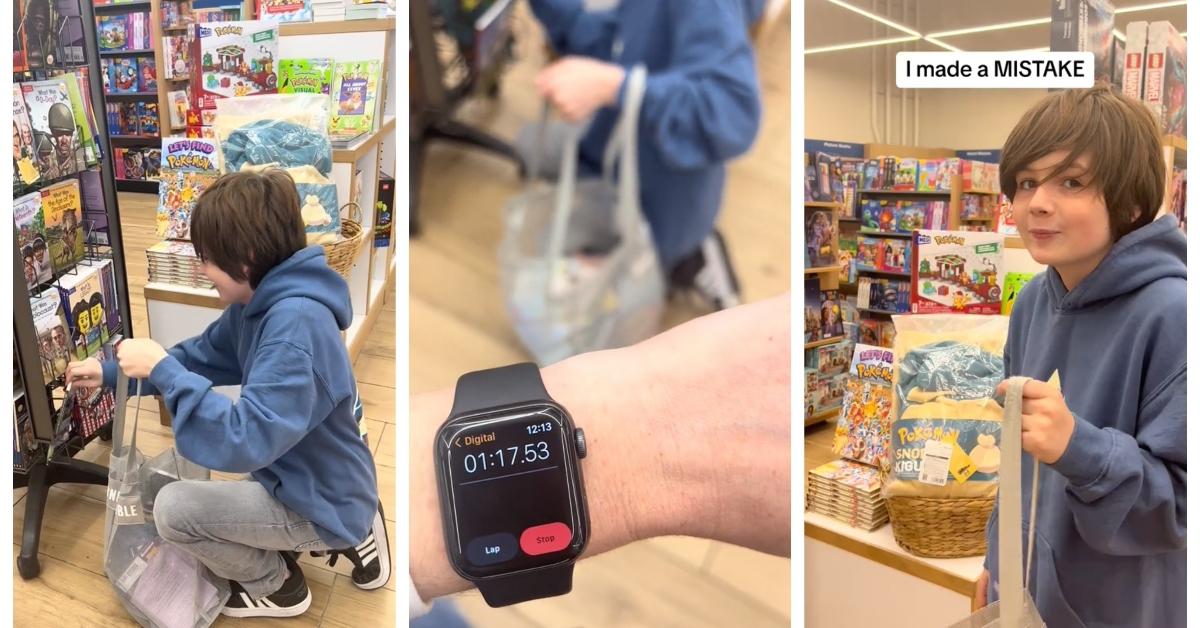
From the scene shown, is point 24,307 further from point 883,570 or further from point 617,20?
point 883,570

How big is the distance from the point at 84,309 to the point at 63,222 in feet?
0.44

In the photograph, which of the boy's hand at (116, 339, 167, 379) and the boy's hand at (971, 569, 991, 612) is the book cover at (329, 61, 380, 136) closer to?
the boy's hand at (116, 339, 167, 379)

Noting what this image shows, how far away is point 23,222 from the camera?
3.95ft

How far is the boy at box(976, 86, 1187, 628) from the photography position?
0.99m

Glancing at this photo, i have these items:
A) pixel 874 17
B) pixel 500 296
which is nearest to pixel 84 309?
pixel 500 296

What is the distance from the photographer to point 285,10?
45.2 inches

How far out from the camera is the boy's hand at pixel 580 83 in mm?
911

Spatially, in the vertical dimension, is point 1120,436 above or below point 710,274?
below

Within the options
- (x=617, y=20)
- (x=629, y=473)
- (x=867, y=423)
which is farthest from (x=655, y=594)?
(x=617, y=20)

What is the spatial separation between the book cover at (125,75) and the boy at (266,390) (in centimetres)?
21

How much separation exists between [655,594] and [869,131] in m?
0.70

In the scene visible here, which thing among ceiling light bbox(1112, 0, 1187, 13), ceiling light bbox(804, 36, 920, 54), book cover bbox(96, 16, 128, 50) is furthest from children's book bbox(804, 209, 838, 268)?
book cover bbox(96, 16, 128, 50)

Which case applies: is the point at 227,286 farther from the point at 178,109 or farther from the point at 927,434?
the point at 927,434

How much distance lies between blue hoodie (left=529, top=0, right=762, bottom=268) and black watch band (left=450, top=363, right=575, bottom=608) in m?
0.21
